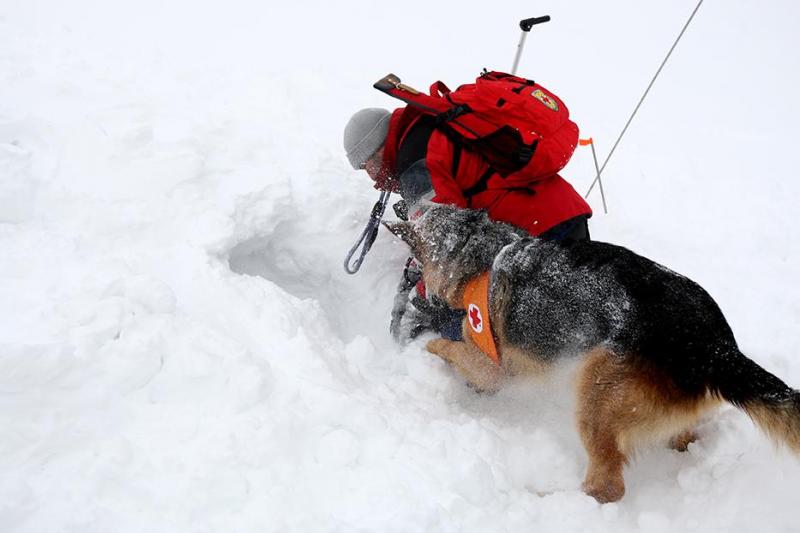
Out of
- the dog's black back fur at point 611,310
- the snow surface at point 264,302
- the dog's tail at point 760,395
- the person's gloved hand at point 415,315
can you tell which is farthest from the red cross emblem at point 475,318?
the dog's tail at point 760,395

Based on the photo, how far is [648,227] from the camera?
17.7 feet

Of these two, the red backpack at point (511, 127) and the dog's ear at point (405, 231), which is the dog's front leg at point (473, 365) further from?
the red backpack at point (511, 127)

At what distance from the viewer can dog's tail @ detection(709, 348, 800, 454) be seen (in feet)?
7.54

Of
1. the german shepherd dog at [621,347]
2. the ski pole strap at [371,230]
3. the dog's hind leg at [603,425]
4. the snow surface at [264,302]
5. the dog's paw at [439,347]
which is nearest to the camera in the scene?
the snow surface at [264,302]

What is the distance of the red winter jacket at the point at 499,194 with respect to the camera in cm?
355

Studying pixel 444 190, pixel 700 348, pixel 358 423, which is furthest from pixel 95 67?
pixel 700 348

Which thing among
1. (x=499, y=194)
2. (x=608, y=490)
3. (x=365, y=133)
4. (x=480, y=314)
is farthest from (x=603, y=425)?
(x=365, y=133)

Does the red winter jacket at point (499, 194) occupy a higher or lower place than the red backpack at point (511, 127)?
lower

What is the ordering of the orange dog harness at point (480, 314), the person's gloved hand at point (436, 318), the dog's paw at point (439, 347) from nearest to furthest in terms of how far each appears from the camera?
the orange dog harness at point (480, 314), the dog's paw at point (439, 347), the person's gloved hand at point (436, 318)

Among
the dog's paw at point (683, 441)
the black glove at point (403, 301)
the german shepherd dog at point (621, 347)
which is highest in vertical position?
the german shepherd dog at point (621, 347)

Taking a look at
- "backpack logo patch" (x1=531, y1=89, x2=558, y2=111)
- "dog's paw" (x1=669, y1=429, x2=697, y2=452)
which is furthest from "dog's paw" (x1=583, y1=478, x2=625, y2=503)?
"backpack logo patch" (x1=531, y1=89, x2=558, y2=111)

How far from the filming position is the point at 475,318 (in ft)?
10.5

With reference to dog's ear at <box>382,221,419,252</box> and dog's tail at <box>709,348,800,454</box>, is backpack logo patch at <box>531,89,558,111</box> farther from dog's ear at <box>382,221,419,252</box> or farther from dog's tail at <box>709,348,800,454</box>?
dog's tail at <box>709,348,800,454</box>

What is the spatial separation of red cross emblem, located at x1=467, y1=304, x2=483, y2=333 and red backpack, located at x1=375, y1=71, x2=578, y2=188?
98 cm
